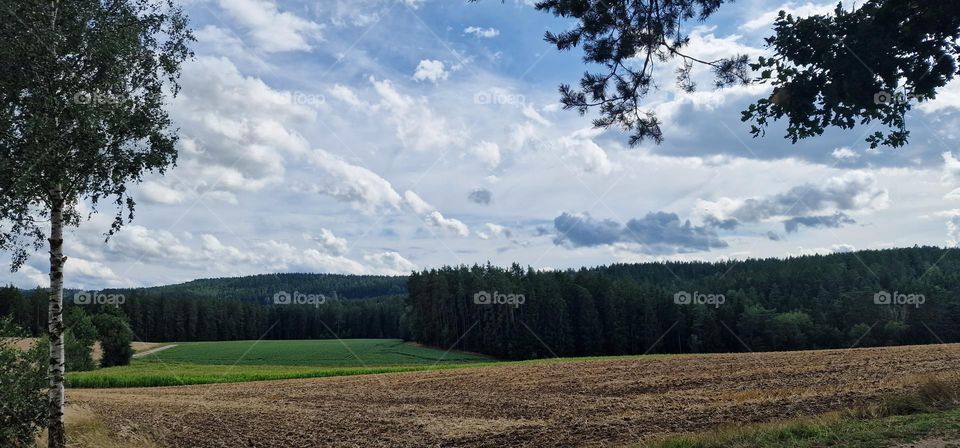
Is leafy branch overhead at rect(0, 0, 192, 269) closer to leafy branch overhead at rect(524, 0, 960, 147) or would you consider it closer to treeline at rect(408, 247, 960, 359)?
leafy branch overhead at rect(524, 0, 960, 147)

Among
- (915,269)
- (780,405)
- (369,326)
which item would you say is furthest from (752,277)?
(780,405)

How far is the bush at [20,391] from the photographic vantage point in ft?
46.5

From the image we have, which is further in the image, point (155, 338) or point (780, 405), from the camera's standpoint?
point (155, 338)

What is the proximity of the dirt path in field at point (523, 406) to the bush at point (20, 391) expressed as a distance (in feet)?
14.6

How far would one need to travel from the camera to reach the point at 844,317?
91.9 m

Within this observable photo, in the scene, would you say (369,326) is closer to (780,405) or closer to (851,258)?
(851,258)

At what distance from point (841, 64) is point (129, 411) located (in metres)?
27.6

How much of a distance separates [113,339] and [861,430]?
255 feet

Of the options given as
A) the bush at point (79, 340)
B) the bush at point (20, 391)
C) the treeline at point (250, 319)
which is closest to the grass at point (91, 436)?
the bush at point (20, 391)

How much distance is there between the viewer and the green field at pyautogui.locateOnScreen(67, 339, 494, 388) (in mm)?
50344

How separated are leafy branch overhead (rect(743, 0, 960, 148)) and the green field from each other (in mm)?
46995

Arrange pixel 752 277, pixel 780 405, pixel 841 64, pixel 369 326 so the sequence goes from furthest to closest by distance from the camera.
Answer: pixel 369 326 < pixel 752 277 < pixel 780 405 < pixel 841 64

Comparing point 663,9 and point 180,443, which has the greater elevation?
point 663,9

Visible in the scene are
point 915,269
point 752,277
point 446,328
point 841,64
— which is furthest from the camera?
point 915,269
